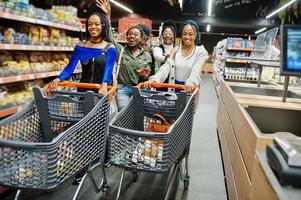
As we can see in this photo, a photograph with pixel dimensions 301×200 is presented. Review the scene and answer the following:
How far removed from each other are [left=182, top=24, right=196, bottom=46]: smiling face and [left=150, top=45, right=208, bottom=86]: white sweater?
0.10 metres

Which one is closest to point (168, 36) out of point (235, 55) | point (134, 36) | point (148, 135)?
point (134, 36)

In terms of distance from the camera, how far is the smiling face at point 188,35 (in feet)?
9.81

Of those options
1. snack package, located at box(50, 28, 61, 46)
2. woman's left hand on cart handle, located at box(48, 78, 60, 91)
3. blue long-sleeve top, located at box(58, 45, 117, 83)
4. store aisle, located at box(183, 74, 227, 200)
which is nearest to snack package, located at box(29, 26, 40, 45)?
snack package, located at box(50, 28, 61, 46)

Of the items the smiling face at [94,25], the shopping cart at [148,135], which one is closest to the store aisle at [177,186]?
the shopping cart at [148,135]

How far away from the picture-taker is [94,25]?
8.84 feet

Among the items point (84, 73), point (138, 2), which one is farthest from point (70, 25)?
point (138, 2)

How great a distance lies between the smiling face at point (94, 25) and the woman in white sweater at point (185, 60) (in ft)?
2.28

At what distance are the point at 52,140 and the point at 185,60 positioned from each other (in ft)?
5.53

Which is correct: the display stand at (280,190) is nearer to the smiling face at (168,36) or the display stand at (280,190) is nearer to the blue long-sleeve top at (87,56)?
the blue long-sleeve top at (87,56)

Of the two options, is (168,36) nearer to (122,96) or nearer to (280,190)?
(122,96)

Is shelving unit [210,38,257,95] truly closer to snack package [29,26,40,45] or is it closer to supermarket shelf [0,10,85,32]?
supermarket shelf [0,10,85,32]

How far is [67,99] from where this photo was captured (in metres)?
2.08

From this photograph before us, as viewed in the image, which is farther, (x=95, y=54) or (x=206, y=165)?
(x=206, y=165)

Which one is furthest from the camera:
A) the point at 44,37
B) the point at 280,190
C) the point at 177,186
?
the point at 44,37
